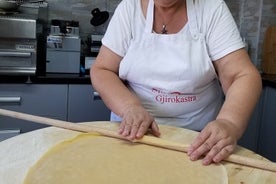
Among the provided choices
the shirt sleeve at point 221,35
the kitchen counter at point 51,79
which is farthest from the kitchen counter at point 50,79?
the shirt sleeve at point 221,35

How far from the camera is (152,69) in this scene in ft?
3.39

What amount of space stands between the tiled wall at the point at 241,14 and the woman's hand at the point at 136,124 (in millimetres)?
1280

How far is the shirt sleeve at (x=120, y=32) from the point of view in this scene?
1060 mm

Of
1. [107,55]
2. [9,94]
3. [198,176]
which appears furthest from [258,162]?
[9,94]

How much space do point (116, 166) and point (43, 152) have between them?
18cm

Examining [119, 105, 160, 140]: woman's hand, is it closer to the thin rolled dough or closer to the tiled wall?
the thin rolled dough

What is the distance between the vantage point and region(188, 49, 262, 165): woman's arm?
78cm

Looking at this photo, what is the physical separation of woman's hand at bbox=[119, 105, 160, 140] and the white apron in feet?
0.49

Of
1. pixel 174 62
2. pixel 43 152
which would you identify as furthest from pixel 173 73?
pixel 43 152

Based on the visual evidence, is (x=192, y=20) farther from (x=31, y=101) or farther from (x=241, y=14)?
(x=241, y=14)

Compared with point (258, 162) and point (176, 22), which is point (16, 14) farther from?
point (258, 162)

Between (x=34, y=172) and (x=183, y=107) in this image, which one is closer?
(x=34, y=172)

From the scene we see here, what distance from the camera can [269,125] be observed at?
1.86 meters

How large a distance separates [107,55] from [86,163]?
0.43 m
